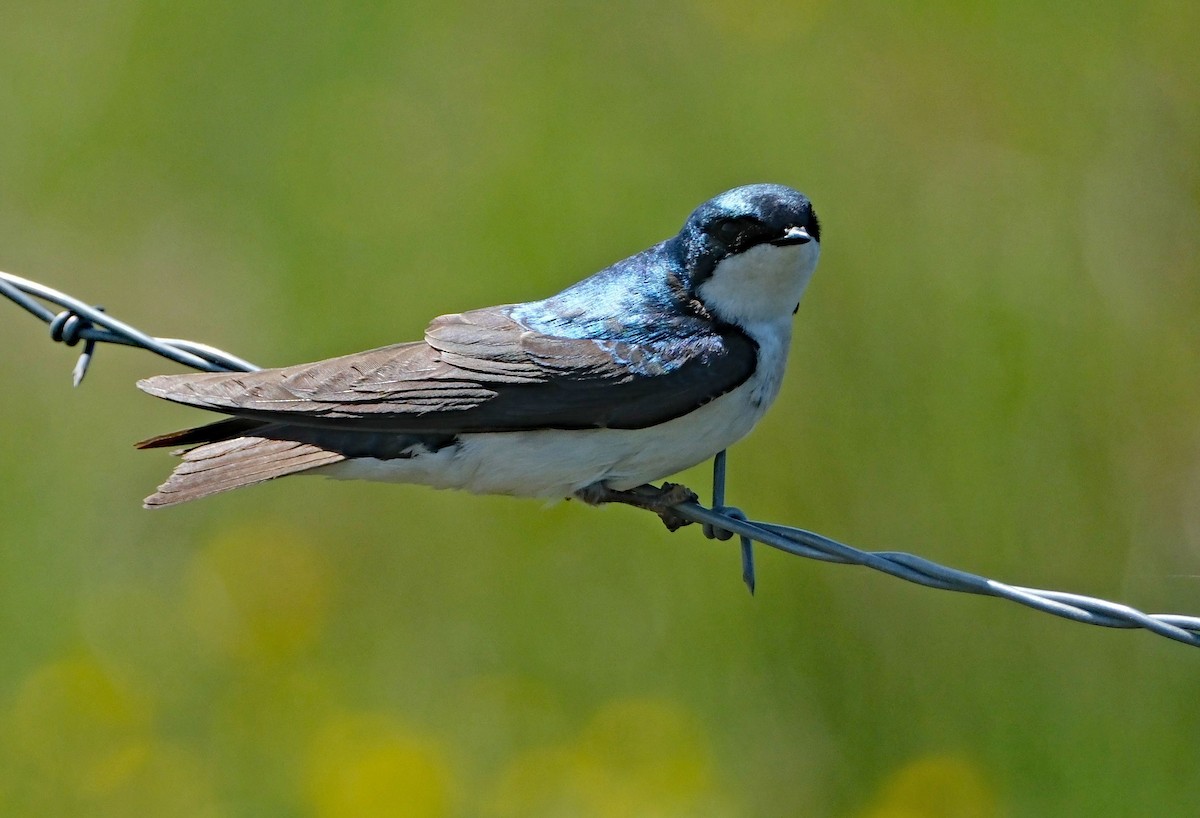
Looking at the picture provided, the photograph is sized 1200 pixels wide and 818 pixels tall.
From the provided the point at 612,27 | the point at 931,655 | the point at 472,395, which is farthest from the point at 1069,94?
the point at 472,395

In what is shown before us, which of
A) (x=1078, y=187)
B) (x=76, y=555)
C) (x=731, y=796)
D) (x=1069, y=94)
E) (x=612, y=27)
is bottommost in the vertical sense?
(x=731, y=796)

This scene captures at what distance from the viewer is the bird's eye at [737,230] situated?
2859mm

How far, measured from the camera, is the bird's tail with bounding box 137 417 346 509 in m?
2.55

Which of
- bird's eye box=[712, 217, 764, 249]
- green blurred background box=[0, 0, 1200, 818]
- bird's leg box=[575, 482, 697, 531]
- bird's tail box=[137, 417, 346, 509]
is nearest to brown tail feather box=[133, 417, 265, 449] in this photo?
bird's tail box=[137, 417, 346, 509]

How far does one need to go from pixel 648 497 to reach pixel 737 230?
23.1 inches

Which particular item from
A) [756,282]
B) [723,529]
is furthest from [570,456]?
[756,282]

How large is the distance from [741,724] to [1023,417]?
1.19m

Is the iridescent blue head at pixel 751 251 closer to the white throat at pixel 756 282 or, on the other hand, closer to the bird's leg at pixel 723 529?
the white throat at pixel 756 282

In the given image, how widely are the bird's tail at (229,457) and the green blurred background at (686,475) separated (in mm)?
1194

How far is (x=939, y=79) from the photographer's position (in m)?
4.82

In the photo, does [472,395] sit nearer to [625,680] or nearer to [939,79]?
[625,680]

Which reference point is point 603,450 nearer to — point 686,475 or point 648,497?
point 648,497

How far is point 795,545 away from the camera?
224cm

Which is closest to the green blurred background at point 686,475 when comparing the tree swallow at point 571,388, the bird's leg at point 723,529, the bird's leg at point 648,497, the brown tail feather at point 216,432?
the bird's leg at point 648,497
